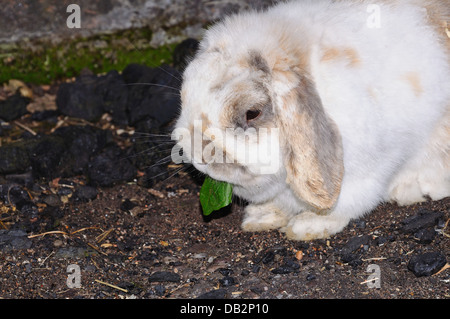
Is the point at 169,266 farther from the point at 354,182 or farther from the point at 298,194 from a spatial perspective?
the point at 354,182

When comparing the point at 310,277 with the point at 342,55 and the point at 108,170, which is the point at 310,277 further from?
the point at 108,170

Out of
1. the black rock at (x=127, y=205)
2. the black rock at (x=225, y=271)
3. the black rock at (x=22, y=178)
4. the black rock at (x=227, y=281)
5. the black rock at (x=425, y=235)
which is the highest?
the black rock at (x=22, y=178)

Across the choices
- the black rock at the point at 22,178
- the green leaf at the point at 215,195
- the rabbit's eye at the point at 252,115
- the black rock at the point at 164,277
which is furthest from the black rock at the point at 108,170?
the rabbit's eye at the point at 252,115

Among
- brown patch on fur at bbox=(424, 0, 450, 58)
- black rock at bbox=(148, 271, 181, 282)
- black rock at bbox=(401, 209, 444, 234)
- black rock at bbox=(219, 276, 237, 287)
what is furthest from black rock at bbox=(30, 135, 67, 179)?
brown patch on fur at bbox=(424, 0, 450, 58)

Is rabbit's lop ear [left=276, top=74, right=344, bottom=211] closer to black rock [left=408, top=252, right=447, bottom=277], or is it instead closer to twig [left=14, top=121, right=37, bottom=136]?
black rock [left=408, top=252, right=447, bottom=277]

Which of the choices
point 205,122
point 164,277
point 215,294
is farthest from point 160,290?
point 205,122

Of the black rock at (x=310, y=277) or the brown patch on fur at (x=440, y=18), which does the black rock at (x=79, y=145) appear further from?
the brown patch on fur at (x=440, y=18)

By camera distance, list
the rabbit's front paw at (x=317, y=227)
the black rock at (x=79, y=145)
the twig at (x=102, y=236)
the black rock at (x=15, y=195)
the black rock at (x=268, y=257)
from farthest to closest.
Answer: the black rock at (x=79, y=145)
the black rock at (x=15, y=195)
the twig at (x=102, y=236)
the rabbit's front paw at (x=317, y=227)
the black rock at (x=268, y=257)
